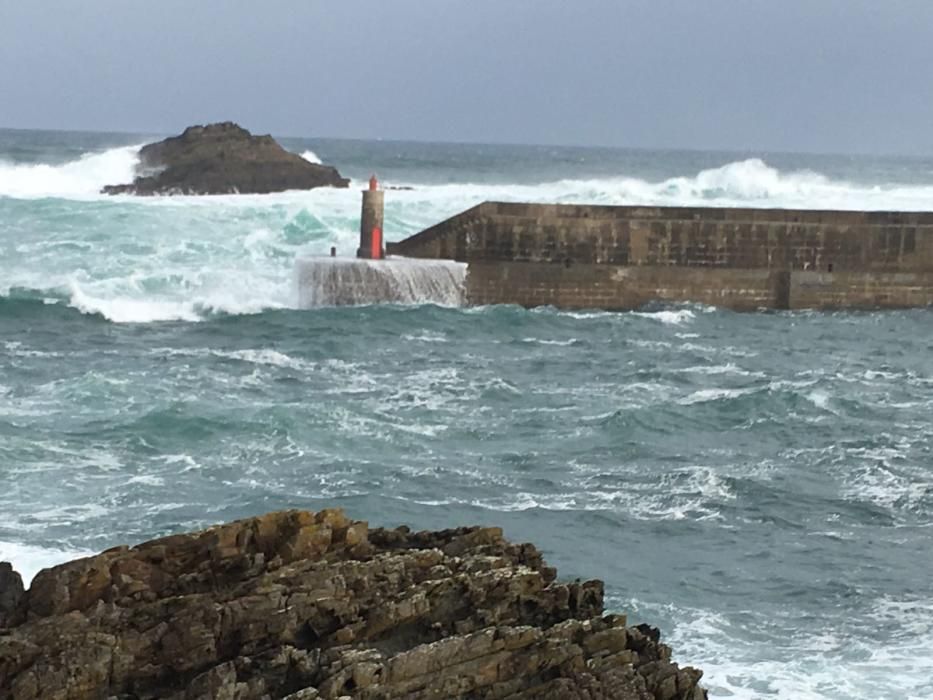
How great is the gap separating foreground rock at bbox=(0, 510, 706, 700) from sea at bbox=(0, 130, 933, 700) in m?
2.48

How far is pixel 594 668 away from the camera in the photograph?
672 centimetres

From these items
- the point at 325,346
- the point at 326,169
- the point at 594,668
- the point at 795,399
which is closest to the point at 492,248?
the point at 325,346

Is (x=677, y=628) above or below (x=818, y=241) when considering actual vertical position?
below

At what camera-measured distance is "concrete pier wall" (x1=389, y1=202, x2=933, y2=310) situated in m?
25.7

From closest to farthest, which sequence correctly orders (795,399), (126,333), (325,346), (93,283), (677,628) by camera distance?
(677,628), (795,399), (325,346), (126,333), (93,283)

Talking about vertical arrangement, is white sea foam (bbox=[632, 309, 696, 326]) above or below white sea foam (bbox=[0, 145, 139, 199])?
below

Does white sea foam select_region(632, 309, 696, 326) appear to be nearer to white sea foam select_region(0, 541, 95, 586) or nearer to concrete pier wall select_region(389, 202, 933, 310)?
concrete pier wall select_region(389, 202, 933, 310)

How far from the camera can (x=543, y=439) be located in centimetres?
1573

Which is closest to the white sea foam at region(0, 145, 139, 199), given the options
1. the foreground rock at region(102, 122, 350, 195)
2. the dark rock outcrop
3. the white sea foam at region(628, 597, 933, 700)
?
the foreground rock at region(102, 122, 350, 195)

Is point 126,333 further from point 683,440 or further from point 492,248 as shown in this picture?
point 683,440

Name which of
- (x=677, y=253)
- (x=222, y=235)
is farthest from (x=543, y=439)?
(x=222, y=235)

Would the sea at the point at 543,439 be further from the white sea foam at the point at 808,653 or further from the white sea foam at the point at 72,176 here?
the white sea foam at the point at 72,176

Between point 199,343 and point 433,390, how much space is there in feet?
16.2

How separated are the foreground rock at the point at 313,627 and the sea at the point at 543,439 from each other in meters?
2.48
